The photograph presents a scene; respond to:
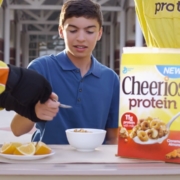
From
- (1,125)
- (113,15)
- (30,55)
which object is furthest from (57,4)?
(1,125)

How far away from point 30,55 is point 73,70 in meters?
17.6

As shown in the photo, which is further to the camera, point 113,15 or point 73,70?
point 113,15

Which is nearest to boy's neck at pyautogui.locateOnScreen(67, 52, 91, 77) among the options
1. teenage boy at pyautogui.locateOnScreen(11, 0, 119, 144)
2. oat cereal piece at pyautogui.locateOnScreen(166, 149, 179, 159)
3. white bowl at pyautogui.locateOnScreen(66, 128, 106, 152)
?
teenage boy at pyautogui.locateOnScreen(11, 0, 119, 144)

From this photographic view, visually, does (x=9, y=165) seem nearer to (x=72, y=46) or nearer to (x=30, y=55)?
(x=72, y=46)

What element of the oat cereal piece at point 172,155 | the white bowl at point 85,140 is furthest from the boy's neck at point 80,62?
the oat cereal piece at point 172,155

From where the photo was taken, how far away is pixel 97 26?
5.76ft

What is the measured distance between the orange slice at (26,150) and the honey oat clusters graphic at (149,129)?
1.04 ft

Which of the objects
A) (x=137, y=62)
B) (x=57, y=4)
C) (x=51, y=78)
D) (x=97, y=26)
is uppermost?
(x=57, y=4)

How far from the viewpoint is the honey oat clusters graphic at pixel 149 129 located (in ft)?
3.94

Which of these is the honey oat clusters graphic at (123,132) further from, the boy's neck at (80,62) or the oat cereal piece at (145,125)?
the boy's neck at (80,62)

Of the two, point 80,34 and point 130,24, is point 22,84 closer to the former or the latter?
point 80,34

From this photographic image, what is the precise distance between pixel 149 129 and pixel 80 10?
0.72 metres

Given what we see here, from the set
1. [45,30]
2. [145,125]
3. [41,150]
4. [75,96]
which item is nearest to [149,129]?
[145,125]

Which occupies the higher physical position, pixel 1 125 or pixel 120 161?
pixel 120 161
